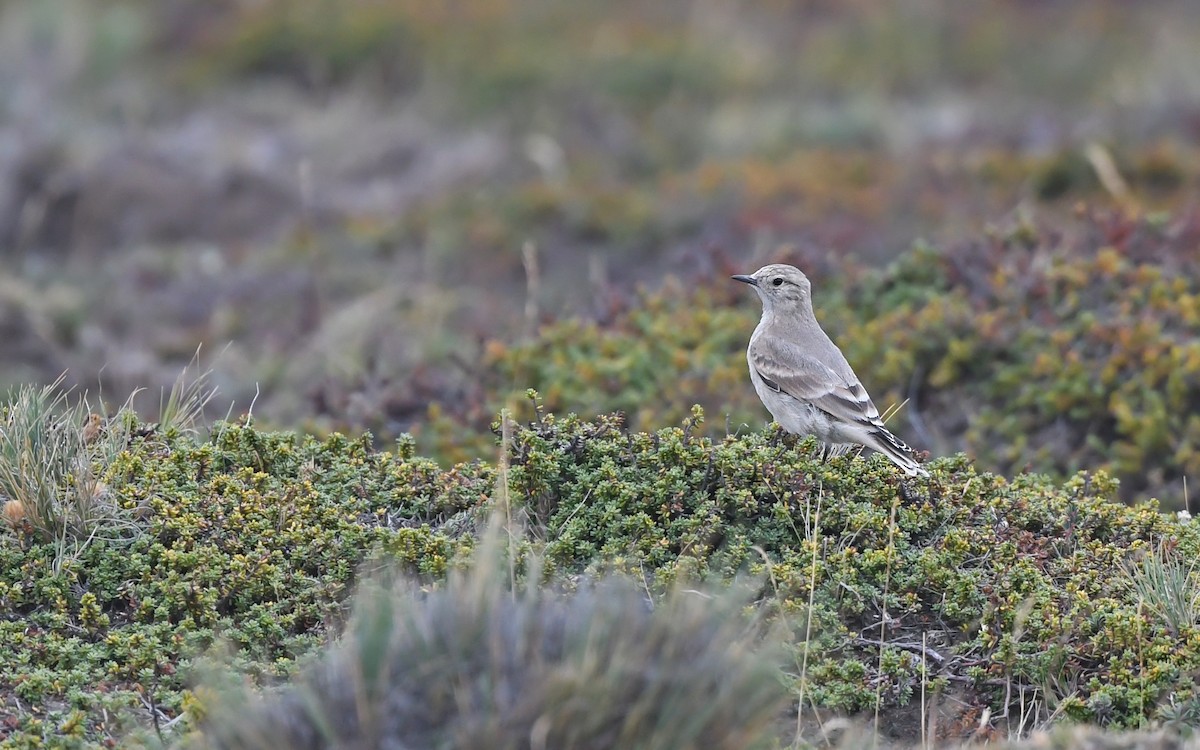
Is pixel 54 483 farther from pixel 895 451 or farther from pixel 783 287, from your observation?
pixel 783 287

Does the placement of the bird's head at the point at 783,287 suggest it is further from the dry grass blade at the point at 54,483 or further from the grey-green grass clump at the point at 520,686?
the grey-green grass clump at the point at 520,686

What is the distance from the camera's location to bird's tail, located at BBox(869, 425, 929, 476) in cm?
653

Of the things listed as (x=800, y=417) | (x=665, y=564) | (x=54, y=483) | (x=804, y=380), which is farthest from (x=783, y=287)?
(x=54, y=483)

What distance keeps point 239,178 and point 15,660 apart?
12510 millimetres

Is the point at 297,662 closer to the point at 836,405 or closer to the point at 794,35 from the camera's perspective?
the point at 836,405

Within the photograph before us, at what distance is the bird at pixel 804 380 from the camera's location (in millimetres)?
6852

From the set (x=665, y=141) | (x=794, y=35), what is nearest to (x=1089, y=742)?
Answer: (x=665, y=141)

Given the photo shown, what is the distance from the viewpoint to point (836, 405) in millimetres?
6984

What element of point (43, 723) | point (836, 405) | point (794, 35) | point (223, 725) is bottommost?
point (43, 723)

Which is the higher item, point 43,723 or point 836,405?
point 836,405

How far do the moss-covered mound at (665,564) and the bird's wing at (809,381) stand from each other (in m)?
0.33

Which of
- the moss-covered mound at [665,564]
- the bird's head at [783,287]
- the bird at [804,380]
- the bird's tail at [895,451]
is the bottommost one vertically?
the moss-covered mound at [665,564]

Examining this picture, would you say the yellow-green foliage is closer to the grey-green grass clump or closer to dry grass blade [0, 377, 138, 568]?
dry grass blade [0, 377, 138, 568]

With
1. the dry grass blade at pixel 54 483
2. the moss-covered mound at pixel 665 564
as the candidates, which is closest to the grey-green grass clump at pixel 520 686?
the moss-covered mound at pixel 665 564
